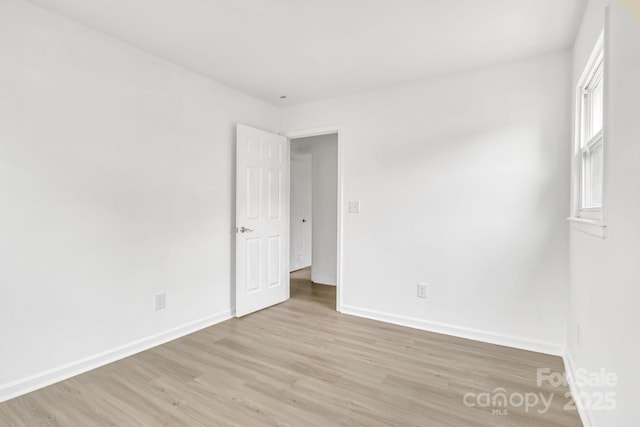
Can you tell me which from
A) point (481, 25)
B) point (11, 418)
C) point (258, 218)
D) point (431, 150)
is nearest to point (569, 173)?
point (431, 150)

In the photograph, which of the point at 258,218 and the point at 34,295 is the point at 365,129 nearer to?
the point at 258,218

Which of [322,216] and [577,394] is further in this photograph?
[322,216]

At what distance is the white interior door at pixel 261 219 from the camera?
334 centimetres

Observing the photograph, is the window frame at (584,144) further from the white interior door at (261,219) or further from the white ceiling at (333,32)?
the white interior door at (261,219)

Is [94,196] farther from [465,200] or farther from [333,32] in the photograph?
[465,200]

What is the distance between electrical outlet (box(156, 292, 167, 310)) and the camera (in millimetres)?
2705

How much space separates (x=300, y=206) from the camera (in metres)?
6.02

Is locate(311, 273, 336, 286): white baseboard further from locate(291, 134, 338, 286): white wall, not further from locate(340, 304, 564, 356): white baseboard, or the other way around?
locate(340, 304, 564, 356): white baseboard

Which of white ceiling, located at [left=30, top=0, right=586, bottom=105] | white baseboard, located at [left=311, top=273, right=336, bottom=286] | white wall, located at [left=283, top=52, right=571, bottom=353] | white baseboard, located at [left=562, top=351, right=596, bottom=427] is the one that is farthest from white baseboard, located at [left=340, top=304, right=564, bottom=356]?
white ceiling, located at [left=30, top=0, right=586, bottom=105]

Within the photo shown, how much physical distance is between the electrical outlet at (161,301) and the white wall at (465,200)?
1800 mm

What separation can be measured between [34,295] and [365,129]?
3025 mm

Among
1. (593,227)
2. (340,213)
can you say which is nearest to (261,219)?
(340,213)

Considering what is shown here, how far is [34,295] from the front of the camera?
6.63ft

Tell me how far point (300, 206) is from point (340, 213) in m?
2.52
